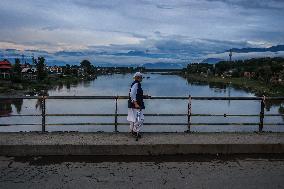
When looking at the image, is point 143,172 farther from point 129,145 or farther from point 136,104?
point 136,104

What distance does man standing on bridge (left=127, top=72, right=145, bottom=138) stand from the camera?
8703mm

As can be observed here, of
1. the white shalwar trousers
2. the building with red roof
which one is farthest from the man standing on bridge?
the building with red roof

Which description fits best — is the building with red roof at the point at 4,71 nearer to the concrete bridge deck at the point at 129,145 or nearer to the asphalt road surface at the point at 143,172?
the concrete bridge deck at the point at 129,145

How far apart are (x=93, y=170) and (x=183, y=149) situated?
2218 millimetres

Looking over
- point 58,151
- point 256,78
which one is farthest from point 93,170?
point 256,78

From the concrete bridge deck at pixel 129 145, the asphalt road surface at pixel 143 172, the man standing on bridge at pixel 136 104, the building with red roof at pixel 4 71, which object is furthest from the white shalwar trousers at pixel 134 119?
the building with red roof at pixel 4 71

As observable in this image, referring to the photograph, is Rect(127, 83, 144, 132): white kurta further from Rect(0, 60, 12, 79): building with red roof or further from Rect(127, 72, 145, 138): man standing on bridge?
Rect(0, 60, 12, 79): building with red roof

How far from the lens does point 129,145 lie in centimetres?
809

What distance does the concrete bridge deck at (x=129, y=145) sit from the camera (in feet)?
26.3

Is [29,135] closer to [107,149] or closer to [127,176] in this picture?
[107,149]

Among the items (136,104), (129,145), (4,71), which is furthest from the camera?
(4,71)

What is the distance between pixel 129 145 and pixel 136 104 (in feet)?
3.49

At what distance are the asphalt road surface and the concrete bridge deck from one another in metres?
0.24

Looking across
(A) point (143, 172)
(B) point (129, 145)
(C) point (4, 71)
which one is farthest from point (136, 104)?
(C) point (4, 71)
